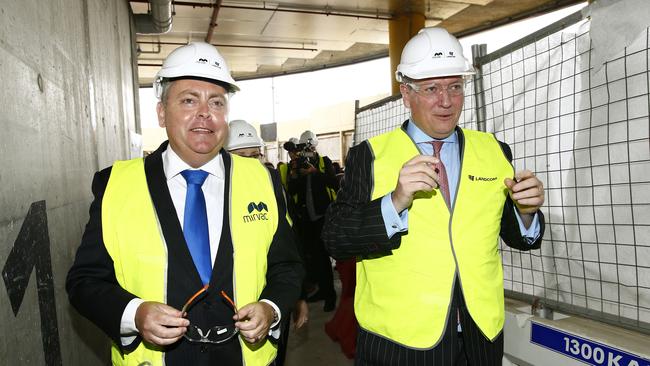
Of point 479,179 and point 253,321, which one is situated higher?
point 479,179

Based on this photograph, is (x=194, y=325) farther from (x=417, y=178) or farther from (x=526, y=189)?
(x=526, y=189)

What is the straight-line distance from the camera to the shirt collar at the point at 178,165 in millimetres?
1770

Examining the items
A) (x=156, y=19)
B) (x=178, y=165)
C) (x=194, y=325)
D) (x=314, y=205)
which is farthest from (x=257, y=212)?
(x=156, y=19)

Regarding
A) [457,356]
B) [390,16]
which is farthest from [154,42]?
[457,356]

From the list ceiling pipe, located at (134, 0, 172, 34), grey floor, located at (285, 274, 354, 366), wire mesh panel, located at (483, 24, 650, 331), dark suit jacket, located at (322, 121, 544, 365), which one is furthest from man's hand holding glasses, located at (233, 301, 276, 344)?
ceiling pipe, located at (134, 0, 172, 34)

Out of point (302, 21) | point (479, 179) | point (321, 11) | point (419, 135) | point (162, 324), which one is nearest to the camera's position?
point (162, 324)

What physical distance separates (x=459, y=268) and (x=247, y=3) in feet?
26.4

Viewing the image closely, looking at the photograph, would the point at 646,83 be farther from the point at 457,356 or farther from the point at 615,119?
the point at 457,356

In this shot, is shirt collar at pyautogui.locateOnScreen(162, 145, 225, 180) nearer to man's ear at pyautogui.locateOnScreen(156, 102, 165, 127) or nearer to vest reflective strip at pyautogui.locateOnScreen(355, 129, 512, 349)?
man's ear at pyautogui.locateOnScreen(156, 102, 165, 127)

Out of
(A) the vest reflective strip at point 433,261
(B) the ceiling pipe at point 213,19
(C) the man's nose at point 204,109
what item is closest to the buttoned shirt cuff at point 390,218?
(A) the vest reflective strip at point 433,261

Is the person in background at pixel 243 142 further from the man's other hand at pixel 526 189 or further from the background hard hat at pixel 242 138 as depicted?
the man's other hand at pixel 526 189

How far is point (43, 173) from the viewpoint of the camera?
6.22ft

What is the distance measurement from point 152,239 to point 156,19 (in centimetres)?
692

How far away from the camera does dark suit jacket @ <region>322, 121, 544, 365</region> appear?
72.6 inches
